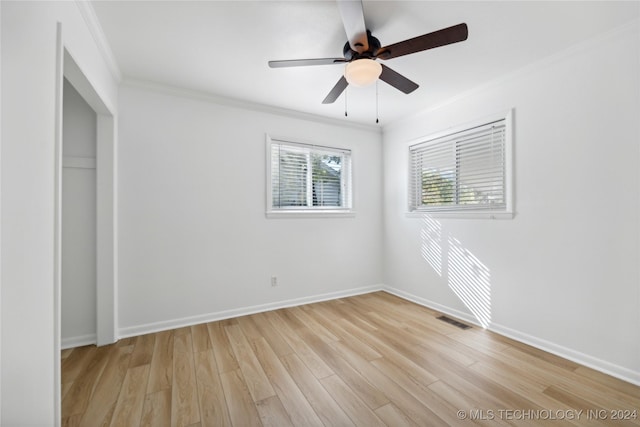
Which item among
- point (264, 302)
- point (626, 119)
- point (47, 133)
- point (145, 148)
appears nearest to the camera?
point (47, 133)

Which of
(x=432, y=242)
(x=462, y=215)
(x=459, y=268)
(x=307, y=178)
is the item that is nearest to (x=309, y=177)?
(x=307, y=178)

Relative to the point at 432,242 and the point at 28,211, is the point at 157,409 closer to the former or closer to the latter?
the point at 28,211

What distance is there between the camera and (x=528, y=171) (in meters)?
2.40

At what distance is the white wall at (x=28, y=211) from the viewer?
3.14 ft

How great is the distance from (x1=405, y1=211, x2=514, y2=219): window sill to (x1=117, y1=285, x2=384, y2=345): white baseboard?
1318 mm

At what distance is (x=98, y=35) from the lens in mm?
1918

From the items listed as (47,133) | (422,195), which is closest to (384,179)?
(422,195)

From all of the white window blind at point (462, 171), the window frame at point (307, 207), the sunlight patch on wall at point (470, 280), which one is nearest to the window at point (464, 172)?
the white window blind at point (462, 171)

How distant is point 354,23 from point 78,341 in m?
3.35

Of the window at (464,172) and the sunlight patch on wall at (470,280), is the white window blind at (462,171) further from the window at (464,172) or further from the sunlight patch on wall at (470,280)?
the sunlight patch on wall at (470,280)

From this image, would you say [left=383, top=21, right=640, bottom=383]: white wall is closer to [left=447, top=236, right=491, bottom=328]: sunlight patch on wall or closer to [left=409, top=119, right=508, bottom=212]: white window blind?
[left=447, top=236, right=491, bottom=328]: sunlight patch on wall

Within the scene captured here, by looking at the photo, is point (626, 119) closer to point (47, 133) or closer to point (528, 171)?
point (528, 171)

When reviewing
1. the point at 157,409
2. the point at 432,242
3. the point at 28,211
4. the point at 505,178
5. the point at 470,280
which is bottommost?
the point at 157,409

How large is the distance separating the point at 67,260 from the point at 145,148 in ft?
3.98
